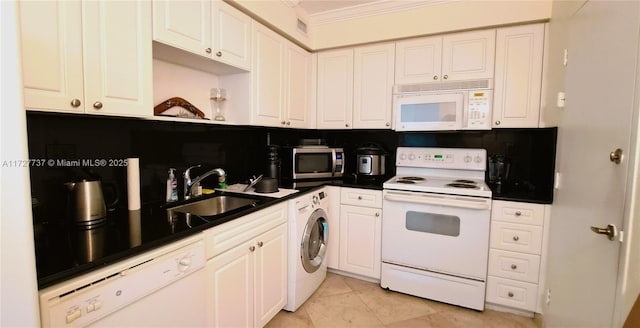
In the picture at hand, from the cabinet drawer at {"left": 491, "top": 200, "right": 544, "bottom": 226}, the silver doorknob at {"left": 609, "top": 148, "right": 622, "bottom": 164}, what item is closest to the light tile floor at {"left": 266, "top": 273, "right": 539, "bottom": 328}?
the cabinet drawer at {"left": 491, "top": 200, "right": 544, "bottom": 226}

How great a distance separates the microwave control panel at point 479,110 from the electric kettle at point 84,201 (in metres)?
2.62

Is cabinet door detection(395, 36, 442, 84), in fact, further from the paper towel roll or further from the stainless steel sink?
the paper towel roll

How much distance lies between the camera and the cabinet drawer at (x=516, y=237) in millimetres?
2150

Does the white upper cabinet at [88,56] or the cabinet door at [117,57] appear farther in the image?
the cabinet door at [117,57]

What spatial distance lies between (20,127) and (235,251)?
1.11 metres

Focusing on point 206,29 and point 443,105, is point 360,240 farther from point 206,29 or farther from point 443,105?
point 206,29

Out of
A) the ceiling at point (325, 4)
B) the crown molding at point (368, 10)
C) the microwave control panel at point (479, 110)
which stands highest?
the ceiling at point (325, 4)

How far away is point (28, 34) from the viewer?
1.04 meters

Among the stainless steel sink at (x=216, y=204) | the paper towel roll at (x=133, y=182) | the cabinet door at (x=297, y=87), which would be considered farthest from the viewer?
the cabinet door at (x=297, y=87)

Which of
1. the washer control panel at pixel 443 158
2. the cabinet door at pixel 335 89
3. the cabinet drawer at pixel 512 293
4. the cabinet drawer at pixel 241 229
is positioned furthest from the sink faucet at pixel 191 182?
the cabinet drawer at pixel 512 293

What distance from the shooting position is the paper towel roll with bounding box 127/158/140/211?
1.67 metres

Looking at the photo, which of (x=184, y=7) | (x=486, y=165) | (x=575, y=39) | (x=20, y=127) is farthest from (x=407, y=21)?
(x=20, y=127)

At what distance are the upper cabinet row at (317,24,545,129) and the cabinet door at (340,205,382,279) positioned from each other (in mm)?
880

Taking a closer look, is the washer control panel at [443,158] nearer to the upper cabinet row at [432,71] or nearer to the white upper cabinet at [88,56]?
the upper cabinet row at [432,71]
